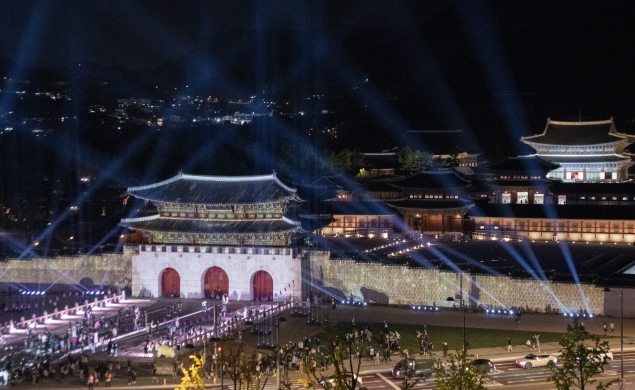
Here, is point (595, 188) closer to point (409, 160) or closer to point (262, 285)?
point (409, 160)

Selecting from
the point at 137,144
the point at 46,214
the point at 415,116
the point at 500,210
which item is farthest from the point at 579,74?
the point at 46,214

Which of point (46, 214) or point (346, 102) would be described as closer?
point (46, 214)

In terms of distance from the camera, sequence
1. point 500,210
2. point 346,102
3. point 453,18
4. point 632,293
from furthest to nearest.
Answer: point 453,18 < point 346,102 < point 500,210 < point 632,293

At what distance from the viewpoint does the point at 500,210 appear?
55469 mm

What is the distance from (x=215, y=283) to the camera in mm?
43656

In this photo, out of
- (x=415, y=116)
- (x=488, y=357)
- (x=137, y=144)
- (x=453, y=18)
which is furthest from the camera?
(x=453, y=18)

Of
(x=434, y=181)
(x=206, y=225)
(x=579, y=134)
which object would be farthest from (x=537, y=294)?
(x=579, y=134)

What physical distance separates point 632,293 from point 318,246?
17.6m

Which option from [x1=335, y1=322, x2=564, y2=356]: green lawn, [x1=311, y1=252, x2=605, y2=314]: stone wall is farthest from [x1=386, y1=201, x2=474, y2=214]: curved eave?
[x1=335, y1=322, x2=564, y2=356]: green lawn

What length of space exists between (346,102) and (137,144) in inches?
1545

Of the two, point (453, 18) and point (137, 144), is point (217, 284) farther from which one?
point (453, 18)

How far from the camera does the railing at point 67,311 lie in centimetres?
3741

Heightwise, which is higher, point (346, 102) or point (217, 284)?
point (346, 102)

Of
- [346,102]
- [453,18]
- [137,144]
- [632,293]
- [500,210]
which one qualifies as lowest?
[632,293]
